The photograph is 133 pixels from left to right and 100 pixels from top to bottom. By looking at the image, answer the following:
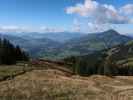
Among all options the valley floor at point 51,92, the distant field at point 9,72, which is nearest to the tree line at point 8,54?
the distant field at point 9,72

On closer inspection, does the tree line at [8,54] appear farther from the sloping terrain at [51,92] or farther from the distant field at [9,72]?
the sloping terrain at [51,92]

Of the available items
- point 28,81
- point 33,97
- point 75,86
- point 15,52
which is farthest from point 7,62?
point 33,97

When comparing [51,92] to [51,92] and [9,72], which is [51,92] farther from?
[9,72]

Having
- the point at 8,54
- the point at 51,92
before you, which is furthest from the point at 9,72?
the point at 8,54

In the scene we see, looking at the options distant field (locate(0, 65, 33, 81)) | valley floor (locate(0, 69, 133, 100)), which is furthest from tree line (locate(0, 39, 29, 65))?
valley floor (locate(0, 69, 133, 100))

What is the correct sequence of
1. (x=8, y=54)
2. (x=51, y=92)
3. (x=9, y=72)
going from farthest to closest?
(x=8, y=54) < (x=9, y=72) < (x=51, y=92)

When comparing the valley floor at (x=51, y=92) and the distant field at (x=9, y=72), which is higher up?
the distant field at (x=9, y=72)

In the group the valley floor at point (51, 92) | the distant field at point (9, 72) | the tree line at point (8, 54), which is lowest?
the valley floor at point (51, 92)

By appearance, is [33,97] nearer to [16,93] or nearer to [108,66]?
[16,93]

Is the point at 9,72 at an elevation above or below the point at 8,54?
below

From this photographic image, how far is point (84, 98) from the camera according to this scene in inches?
1752

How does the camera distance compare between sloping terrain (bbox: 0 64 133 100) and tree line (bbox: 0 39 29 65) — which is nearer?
sloping terrain (bbox: 0 64 133 100)

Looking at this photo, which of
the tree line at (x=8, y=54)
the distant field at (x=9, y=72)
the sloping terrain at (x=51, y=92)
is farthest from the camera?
the tree line at (x=8, y=54)

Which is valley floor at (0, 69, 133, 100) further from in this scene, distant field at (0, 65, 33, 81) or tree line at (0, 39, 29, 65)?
tree line at (0, 39, 29, 65)
